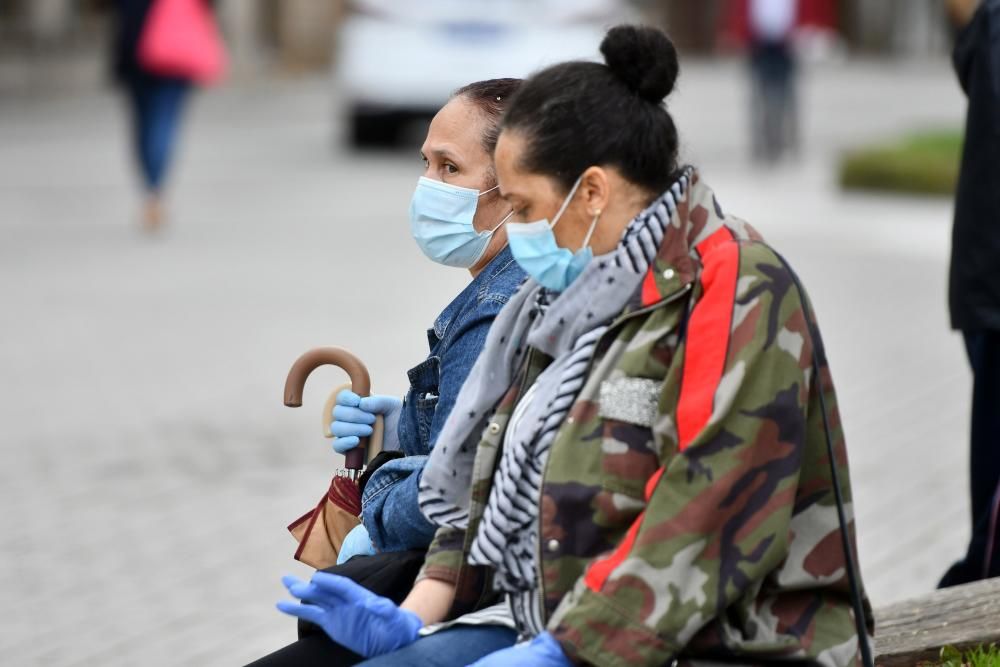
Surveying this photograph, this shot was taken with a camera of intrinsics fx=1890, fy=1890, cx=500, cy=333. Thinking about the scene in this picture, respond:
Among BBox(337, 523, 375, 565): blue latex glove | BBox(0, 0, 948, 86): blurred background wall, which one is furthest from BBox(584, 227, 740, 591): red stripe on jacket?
BBox(0, 0, 948, 86): blurred background wall

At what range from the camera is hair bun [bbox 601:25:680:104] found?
105 inches

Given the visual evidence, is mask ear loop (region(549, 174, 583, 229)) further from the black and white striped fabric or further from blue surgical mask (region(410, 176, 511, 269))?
blue surgical mask (region(410, 176, 511, 269))

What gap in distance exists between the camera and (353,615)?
2730 mm

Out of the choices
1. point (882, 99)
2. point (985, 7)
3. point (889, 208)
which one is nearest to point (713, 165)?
point (889, 208)

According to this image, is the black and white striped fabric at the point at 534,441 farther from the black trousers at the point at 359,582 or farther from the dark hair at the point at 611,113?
the black trousers at the point at 359,582

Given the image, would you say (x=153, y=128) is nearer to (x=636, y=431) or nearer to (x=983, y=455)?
(x=983, y=455)

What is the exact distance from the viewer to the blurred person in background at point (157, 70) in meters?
12.1

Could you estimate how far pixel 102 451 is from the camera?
694 centimetres

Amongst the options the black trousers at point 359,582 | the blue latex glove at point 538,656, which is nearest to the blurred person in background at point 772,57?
the black trousers at point 359,582

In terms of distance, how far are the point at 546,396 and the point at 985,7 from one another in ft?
7.24

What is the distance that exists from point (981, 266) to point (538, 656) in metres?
2.25

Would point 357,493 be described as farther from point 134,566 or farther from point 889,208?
point 889,208

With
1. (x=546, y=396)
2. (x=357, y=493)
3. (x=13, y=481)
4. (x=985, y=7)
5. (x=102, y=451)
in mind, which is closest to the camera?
(x=546, y=396)

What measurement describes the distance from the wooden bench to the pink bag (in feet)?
29.4
